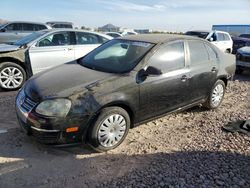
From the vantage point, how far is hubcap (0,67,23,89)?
680 centimetres

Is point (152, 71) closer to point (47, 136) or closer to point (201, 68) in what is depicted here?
point (201, 68)

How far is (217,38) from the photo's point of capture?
562 inches

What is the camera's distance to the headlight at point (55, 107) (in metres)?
3.50

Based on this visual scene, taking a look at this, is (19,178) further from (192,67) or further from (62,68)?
(192,67)

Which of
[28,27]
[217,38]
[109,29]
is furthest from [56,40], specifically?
[109,29]

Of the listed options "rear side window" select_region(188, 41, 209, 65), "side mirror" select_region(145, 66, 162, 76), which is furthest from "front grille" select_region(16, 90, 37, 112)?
"rear side window" select_region(188, 41, 209, 65)

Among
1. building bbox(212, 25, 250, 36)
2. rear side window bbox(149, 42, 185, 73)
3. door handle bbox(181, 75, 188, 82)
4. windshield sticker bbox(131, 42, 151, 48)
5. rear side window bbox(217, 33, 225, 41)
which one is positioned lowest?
door handle bbox(181, 75, 188, 82)

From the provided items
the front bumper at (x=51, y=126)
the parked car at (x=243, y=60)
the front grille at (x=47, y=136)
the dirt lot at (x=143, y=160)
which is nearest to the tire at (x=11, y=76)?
the dirt lot at (x=143, y=160)

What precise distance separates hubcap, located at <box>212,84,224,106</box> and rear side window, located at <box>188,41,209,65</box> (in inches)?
29.0

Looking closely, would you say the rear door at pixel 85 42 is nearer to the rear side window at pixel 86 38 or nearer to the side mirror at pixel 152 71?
the rear side window at pixel 86 38

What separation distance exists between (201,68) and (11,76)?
181 inches

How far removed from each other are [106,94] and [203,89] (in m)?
2.30

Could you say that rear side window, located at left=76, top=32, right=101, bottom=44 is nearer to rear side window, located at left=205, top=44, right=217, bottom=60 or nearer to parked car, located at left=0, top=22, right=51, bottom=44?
rear side window, located at left=205, top=44, right=217, bottom=60

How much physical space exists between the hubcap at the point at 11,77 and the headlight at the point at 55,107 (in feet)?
12.3
